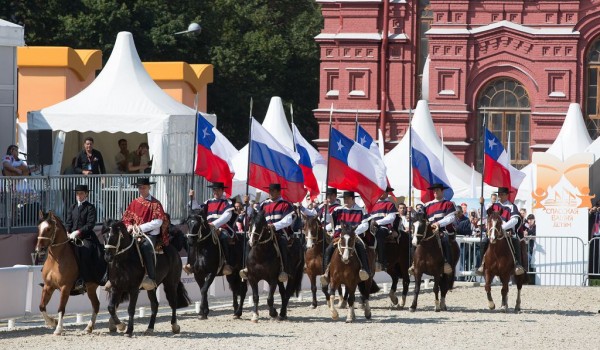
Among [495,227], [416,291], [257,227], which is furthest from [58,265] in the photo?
[495,227]

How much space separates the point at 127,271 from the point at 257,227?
309cm

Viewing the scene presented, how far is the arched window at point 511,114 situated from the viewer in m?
54.7

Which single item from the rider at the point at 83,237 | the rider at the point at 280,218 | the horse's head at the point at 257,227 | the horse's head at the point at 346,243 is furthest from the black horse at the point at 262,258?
the rider at the point at 83,237

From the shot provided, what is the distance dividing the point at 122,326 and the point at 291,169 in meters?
5.76

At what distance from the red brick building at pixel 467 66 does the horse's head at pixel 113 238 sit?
33778mm

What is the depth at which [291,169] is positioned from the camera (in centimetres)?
2697

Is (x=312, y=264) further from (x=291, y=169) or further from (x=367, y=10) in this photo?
(x=367, y=10)

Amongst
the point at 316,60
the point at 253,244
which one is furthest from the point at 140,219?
the point at 316,60

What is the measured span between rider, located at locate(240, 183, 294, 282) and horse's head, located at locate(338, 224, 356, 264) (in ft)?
2.82

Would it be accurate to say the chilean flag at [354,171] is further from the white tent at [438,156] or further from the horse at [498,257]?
the white tent at [438,156]

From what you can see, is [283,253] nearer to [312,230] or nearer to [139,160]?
[312,230]

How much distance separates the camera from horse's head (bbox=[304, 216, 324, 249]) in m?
26.4

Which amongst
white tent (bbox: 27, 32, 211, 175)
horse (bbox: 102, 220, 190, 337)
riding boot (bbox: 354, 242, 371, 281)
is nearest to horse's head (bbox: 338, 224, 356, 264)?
riding boot (bbox: 354, 242, 371, 281)

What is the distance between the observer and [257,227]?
2422 cm
